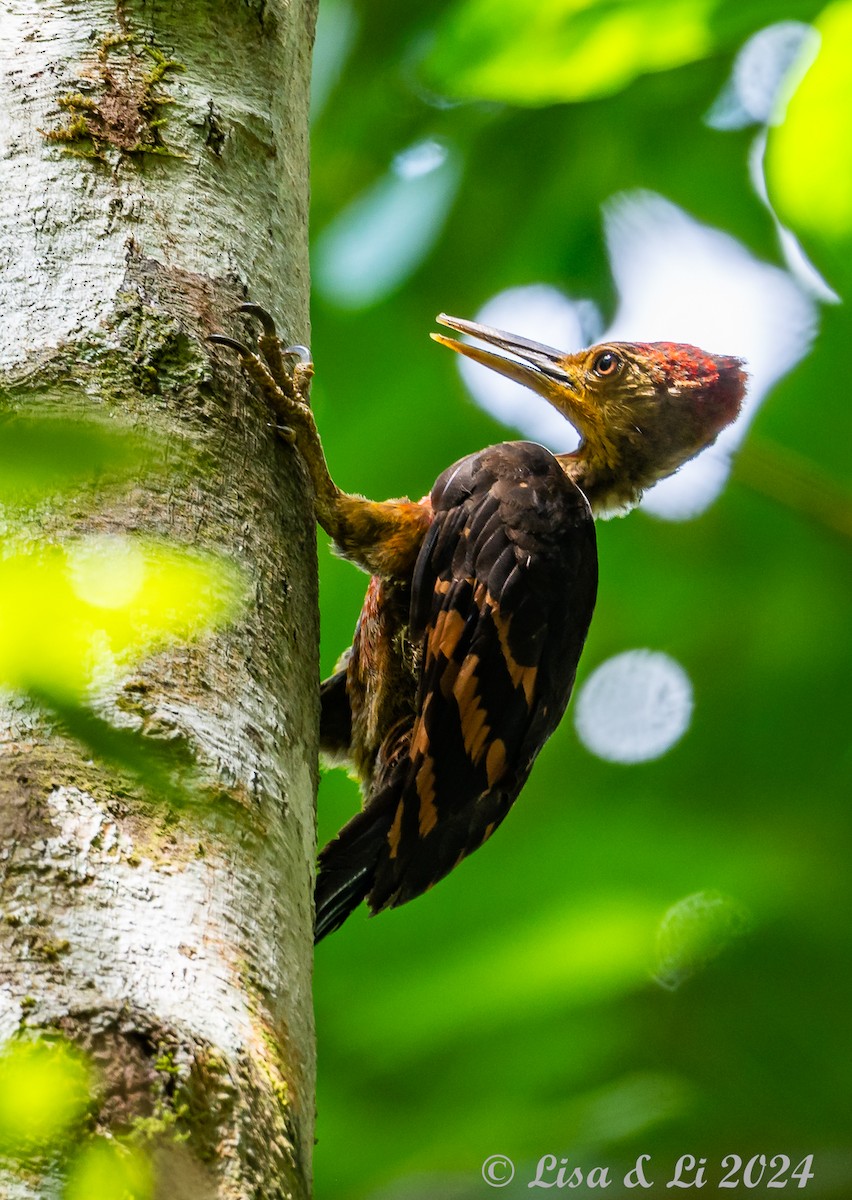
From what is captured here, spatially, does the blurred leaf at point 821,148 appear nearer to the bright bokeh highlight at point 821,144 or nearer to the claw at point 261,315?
the bright bokeh highlight at point 821,144

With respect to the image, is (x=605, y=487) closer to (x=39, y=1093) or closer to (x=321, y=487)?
(x=321, y=487)

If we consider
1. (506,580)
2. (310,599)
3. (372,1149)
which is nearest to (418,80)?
(506,580)

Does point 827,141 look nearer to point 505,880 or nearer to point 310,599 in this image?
point 310,599

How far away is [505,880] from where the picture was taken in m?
4.25

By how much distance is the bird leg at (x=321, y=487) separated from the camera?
2.02 meters

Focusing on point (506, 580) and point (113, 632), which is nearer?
point (113, 632)

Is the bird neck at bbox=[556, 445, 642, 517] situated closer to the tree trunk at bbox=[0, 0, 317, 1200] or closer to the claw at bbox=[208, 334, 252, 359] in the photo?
the tree trunk at bbox=[0, 0, 317, 1200]

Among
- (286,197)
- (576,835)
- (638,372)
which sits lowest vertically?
(576,835)

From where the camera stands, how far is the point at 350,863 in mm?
2654

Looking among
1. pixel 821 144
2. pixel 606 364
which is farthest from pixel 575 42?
pixel 821 144

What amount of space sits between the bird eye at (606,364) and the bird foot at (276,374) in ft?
5.56

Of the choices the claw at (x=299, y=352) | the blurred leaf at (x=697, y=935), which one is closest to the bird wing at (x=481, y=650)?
the claw at (x=299, y=352)

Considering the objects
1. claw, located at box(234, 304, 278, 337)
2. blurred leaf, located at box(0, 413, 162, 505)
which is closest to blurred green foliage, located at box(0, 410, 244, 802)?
blurred leaf, located at box(0, 413, 162, 505)

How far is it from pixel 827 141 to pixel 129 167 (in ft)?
4.01
